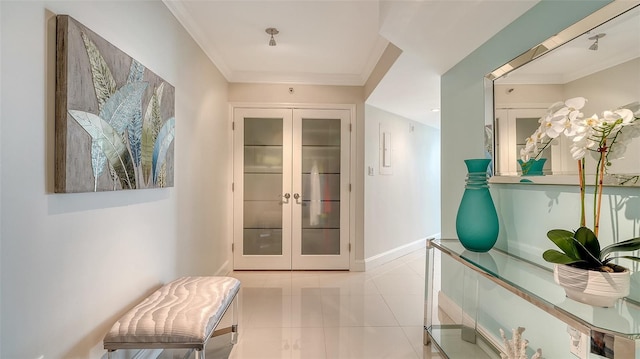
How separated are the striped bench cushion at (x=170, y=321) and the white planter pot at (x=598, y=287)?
1512 mm

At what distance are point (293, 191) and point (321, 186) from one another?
0.37m

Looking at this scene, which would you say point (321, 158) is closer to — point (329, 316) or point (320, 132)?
point (320, 132)

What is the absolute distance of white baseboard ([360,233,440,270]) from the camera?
397 centimetres

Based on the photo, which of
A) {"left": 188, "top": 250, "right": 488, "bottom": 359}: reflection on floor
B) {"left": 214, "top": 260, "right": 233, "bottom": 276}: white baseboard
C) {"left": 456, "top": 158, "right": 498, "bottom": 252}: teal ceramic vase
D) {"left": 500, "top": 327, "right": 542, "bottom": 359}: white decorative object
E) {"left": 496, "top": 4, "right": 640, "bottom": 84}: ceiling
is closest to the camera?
{"left": 496, "top": 4, "right": 640, "bottom": 84}: ceiling

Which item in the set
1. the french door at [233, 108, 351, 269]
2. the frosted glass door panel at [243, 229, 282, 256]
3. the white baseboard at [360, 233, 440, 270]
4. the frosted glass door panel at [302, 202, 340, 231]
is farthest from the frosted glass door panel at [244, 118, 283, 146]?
the white baseboard at [360, 233, 440, 270]

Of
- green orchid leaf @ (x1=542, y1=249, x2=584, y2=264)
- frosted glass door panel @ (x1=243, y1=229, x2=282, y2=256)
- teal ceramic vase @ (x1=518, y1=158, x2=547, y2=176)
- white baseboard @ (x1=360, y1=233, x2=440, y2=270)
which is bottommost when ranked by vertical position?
white baseboard @ (x1=360, y1=233, x2=440, y2=270)

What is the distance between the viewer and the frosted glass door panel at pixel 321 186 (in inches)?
157

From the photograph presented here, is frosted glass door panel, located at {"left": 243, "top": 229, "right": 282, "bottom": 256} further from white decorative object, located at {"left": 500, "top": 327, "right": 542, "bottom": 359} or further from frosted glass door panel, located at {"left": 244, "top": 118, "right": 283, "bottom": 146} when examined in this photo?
white decorative object, located at {"left": 500, "top": 327, "right": 542, "bottom": 359}

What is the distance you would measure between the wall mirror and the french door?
228 centimetres

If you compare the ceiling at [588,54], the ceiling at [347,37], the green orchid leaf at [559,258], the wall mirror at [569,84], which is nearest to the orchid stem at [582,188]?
the wall mirror at [569,84]

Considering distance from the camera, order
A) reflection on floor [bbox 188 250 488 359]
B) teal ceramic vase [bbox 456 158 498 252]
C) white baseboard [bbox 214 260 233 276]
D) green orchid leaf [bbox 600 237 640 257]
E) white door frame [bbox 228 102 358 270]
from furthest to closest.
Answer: white door frame [bbox 228 102 358 270], white baseboard [bbox 214 260 233 276], reflection on floor [bbox 188 250 488 359], teal ceramic vase [bbox 456 158 498 252], green orchid leaf [bbox 600 237 640 257]

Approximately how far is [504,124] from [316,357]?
1855mm

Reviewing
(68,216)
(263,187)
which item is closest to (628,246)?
(68,216)

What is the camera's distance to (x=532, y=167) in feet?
5.12
